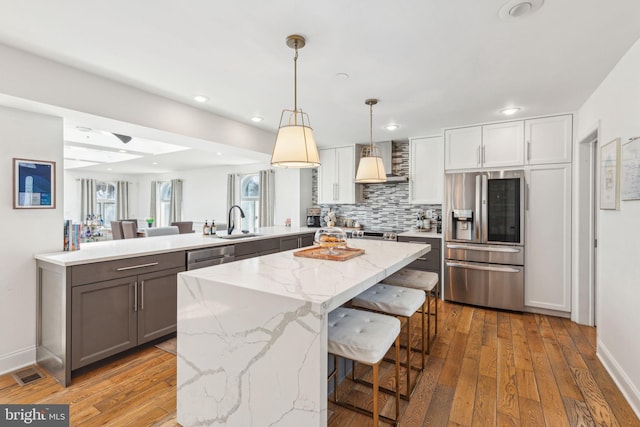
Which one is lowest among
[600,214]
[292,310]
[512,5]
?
[292,310]

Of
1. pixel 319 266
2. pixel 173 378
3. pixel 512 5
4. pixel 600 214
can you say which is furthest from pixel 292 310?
pixel 600 214

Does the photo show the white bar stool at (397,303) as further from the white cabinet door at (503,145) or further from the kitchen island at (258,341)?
the white cabinet door at (503,145)

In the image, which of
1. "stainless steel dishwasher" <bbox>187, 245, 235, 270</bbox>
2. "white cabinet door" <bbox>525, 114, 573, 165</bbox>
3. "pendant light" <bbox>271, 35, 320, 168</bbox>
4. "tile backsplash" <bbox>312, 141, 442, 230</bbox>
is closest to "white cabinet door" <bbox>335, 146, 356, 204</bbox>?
"tile backsplash" <bbox>312, 141, 442, 230</bbox>

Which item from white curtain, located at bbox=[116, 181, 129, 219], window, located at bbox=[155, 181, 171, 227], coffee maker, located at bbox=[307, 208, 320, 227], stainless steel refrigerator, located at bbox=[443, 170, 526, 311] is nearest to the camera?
stainless steel refrigerator, located at bbox=[443, 170, 526, 311]

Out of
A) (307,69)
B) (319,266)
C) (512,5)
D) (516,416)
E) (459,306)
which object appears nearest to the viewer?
(512,5)

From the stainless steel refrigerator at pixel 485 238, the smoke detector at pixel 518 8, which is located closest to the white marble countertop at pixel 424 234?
the stainless steel refrigerator at pixel 485 238

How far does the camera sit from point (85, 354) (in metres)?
2.24

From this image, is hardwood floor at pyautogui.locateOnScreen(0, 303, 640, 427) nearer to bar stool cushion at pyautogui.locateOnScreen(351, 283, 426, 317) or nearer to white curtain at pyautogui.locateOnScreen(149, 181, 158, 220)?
bar stool cushion at pyautogui.locateOnScreen(351, 283, 426, 317)

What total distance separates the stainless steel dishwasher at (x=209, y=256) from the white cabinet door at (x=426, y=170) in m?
2.74

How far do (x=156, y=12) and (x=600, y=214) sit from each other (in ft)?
11.7

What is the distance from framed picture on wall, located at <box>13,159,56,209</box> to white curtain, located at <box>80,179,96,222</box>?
7.86 m

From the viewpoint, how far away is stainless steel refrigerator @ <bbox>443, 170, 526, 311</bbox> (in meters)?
3.60

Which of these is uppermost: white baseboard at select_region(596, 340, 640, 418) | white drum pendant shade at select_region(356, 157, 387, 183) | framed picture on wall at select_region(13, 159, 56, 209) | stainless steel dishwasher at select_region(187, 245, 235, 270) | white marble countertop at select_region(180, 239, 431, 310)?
white drum pendant shade at select_region(356, 157, 387, 183)

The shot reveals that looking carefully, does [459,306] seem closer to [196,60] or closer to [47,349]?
[196,60]
